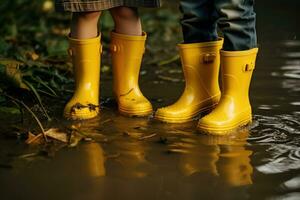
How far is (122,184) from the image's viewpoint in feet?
5.17

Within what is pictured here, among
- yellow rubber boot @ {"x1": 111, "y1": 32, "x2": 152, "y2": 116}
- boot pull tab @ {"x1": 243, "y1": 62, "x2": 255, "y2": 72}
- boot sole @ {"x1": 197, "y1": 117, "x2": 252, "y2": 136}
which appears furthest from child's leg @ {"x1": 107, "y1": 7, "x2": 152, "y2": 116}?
boot pull tab @ {"x1": 243, "y1": 62, "x2": 255, "y2": 72}

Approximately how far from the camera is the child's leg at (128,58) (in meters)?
2.26

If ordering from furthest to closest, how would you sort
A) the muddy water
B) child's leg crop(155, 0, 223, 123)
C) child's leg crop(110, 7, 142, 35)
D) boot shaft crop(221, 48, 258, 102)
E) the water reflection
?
child's leg crop(110, 7, 142, 35) < child's leg crop(155, 0, 223, 123) < boot shaft crop(221, 48, 258, 102) < the water reflection < the muddy water

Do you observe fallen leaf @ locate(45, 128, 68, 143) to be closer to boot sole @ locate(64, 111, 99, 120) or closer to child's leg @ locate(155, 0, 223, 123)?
boot sole @ locate(64, 111, 99, 120)

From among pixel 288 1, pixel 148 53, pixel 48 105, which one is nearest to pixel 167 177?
pixel 48 105

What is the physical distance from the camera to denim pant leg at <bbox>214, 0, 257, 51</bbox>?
6.49ft

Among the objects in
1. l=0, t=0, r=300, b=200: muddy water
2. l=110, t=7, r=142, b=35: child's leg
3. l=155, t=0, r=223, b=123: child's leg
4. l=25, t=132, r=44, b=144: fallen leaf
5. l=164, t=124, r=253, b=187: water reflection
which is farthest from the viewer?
l=110, t=7, r=142, b=35: child's leg

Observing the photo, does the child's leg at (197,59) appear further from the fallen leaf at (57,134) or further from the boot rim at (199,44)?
the fallen leaf at (57,134)

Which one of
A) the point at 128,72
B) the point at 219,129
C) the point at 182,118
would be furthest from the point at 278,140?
the point at 128,72

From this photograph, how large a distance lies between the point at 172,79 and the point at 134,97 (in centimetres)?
64

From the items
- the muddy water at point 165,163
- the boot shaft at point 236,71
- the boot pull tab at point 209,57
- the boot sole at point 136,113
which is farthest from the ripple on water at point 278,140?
the boot sole at point 136,113

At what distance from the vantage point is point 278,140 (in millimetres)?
1917

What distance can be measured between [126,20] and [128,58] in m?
0.15

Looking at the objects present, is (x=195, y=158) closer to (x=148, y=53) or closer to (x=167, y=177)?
(x=167, y=177)
